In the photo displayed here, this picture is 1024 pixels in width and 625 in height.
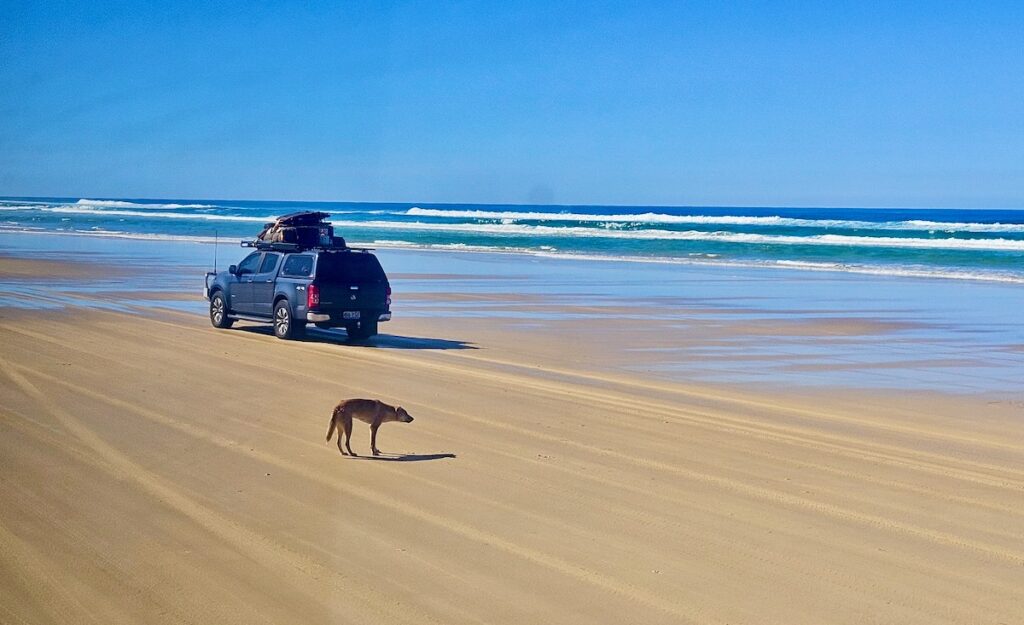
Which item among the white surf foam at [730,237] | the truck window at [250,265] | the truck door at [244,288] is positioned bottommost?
the truck door at [244,288]

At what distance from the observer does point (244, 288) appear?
62.0 ft

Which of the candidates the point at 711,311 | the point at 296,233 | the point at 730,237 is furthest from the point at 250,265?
the point at 730,237

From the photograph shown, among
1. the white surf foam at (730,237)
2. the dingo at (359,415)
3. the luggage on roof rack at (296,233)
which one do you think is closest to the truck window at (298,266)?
the luggage on roof rack at (296,233)

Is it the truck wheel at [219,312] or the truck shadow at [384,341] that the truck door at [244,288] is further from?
the truck shadow at [384,341]

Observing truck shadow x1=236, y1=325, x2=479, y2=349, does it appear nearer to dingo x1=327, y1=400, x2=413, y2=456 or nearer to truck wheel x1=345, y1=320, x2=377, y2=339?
truck wheel x1=345, y1=320, x2=377, y2=339

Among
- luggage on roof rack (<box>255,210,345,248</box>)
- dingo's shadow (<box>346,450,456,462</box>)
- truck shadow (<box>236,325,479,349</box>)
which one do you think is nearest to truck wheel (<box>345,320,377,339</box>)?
truck shadow (<box>236,325,479,349</box>)

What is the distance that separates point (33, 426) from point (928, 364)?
38.7 ft

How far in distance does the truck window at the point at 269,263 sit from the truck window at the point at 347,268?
1259 millimetres

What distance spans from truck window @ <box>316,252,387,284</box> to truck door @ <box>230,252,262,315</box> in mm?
1805

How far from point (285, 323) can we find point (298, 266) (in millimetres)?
973

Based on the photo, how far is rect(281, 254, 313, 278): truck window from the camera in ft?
58.4

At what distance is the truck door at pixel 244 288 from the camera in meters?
18.7

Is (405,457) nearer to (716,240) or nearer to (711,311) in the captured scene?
(711,311)

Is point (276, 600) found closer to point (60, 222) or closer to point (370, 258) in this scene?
point (370, 258)
